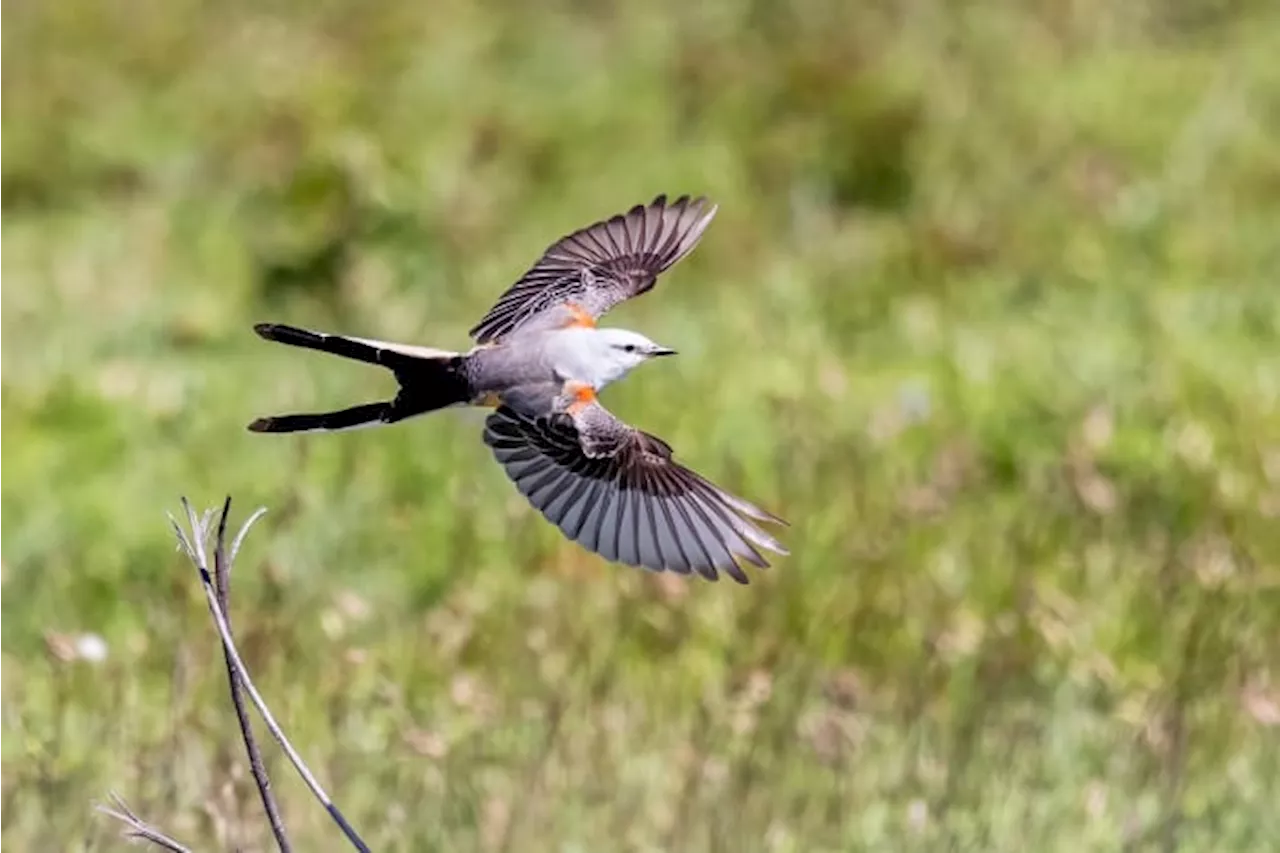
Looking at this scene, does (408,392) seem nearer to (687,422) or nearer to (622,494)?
(622,494)

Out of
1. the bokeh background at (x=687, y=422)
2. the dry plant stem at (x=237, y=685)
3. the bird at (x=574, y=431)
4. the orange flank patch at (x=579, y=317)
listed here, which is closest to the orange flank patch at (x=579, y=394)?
the bird at (x=574, y=431)

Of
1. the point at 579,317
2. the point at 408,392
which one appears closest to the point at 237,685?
the point at 408,392

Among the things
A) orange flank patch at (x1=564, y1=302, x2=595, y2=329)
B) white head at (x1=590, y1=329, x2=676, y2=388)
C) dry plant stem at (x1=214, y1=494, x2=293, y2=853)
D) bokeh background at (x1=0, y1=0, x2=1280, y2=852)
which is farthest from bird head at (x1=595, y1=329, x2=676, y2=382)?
bokeh background at (x1=0, y1=0, x2=1280, y2=852)

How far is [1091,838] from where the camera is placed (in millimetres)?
3324

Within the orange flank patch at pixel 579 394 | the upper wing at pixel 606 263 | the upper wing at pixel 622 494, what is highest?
the upper wing at pixel 606 263

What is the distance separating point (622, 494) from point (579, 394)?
0.51 feet

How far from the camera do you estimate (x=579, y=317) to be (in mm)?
2537

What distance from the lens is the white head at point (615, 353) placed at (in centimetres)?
230

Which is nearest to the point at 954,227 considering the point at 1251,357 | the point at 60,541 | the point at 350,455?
the point at 1251,357

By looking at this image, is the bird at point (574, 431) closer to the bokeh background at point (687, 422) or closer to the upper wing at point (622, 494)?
the upper wing at point (622, 494)

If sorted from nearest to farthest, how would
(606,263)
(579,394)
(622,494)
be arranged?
1. (579,394)
2. (622,494)
3. (606,263)

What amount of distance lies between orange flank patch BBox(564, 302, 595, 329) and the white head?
0.13 metres

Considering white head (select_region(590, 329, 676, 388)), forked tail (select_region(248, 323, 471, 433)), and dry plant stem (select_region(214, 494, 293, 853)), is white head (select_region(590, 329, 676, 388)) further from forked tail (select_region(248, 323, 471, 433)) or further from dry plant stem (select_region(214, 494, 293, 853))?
dry plant stem (select_region(214, 494, 293, 853))

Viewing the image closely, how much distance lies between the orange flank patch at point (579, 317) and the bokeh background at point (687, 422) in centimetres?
67
